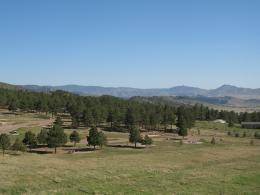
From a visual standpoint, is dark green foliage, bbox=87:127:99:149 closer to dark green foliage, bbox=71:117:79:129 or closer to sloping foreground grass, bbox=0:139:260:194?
dark green foliage, bbox=71:117:79:129

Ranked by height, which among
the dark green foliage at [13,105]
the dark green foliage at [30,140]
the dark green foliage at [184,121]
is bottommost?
the dark green foliage at [30,140]

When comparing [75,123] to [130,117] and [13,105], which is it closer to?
[130,117]

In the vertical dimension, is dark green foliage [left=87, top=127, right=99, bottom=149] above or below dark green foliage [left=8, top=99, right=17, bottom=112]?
below

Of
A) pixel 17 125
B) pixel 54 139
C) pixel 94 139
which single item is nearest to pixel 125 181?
pixel 54 139

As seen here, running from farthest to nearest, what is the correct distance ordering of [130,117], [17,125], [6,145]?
1. [130,117]
2. [17,125]
3. [6,145]

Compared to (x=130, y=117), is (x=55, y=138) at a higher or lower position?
lower

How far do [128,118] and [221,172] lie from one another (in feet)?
363

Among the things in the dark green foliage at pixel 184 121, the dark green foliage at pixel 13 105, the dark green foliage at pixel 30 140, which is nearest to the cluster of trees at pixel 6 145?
the dark green foliage at pixel 30 140

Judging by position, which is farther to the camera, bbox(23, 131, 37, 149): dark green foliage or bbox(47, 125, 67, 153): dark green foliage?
bbox(23, 131, 37, 149): dark green foliage

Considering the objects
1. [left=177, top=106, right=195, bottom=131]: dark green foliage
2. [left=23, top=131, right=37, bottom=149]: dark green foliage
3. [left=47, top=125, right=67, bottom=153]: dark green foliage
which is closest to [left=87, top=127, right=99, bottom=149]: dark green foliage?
[left=47, top=125, right=67, bottom=153]: dark green foliage

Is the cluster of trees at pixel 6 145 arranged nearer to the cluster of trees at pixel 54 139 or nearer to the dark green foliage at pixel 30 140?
the cluster of trees at pixel 54 139

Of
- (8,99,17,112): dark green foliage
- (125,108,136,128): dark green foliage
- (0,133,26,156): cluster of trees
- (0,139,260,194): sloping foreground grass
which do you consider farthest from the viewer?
(8,99,17,112): dark green foliage

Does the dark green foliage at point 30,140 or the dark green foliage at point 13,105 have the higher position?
the dark green foliage at point 13,105

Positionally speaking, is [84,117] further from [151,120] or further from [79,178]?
[79,178]
